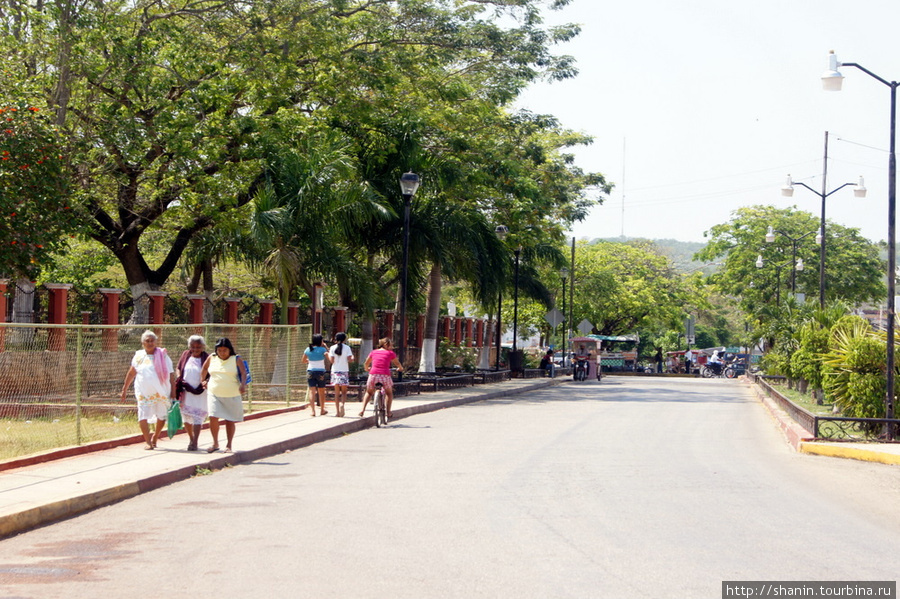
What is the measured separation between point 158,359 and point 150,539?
5507mm

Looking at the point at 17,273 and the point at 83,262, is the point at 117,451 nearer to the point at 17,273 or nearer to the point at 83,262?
the point at 17,273

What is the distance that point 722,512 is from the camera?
10.0 m

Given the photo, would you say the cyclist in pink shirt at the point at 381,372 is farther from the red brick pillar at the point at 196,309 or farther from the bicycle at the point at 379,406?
the red brick pillar at the point at 196,309

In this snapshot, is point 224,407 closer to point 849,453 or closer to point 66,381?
point 66,381

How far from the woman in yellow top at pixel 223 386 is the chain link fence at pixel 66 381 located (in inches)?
56.9

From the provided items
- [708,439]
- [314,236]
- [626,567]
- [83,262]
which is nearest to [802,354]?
[708,439]

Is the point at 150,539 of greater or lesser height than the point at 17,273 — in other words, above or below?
below

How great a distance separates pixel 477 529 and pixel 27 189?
1339cm

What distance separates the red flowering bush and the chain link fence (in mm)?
3423

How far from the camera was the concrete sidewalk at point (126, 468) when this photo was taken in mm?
9359

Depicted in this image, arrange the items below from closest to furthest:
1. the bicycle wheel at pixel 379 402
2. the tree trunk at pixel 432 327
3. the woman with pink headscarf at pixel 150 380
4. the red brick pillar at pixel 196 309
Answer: the woman with pink headscarf at pixel 150 380 < the bicycle wheel at pixel 379 402 < the red brick pillar at pixel 196 309 < the tree trunk at pixel 432 327

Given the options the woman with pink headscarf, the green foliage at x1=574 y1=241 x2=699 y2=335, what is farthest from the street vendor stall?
the woman with pink headscarf

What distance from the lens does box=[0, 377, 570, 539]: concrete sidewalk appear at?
30.7ft

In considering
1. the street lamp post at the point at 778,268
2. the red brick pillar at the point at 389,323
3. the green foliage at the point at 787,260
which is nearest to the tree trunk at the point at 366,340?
the red brick pillar at the point at 389,323
